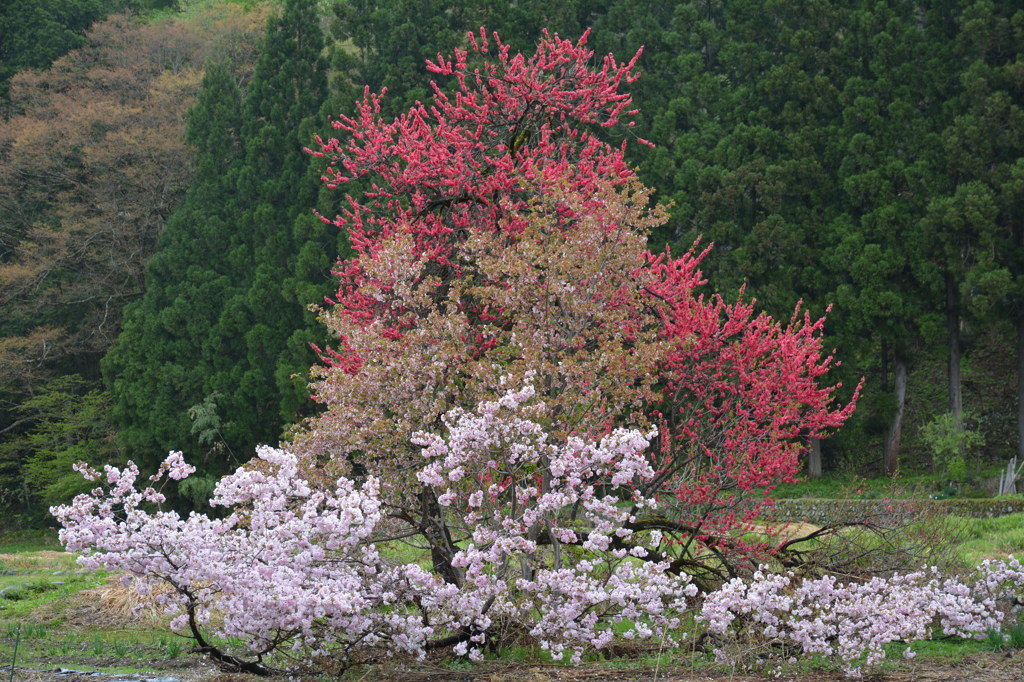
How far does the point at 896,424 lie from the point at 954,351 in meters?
1.56

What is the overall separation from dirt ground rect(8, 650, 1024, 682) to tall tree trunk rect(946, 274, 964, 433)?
34.9ft

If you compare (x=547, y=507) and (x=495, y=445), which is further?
(x=495, y=445)

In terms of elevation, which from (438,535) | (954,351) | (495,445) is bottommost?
(438,535)

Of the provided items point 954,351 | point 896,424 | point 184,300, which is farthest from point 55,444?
point 954,351

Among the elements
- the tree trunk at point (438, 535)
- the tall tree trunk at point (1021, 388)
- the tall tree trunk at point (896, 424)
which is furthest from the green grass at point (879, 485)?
the tree trunk at point (438, 535)

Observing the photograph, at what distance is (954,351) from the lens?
1565 cm

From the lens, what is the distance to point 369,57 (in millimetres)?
19984

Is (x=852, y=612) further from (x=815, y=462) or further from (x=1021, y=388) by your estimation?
(x=1021, y=388)

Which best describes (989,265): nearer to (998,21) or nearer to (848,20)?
(998,21)

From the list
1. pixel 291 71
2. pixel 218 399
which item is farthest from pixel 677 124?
pixel 218 399

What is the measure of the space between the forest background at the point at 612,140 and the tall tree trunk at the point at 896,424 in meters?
0.04

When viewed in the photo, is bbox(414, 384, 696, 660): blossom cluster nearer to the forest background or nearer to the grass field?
the grass field

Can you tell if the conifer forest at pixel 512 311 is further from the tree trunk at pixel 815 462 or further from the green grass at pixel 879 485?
the green grass at pixel 879 485

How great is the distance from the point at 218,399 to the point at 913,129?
1354 cm
